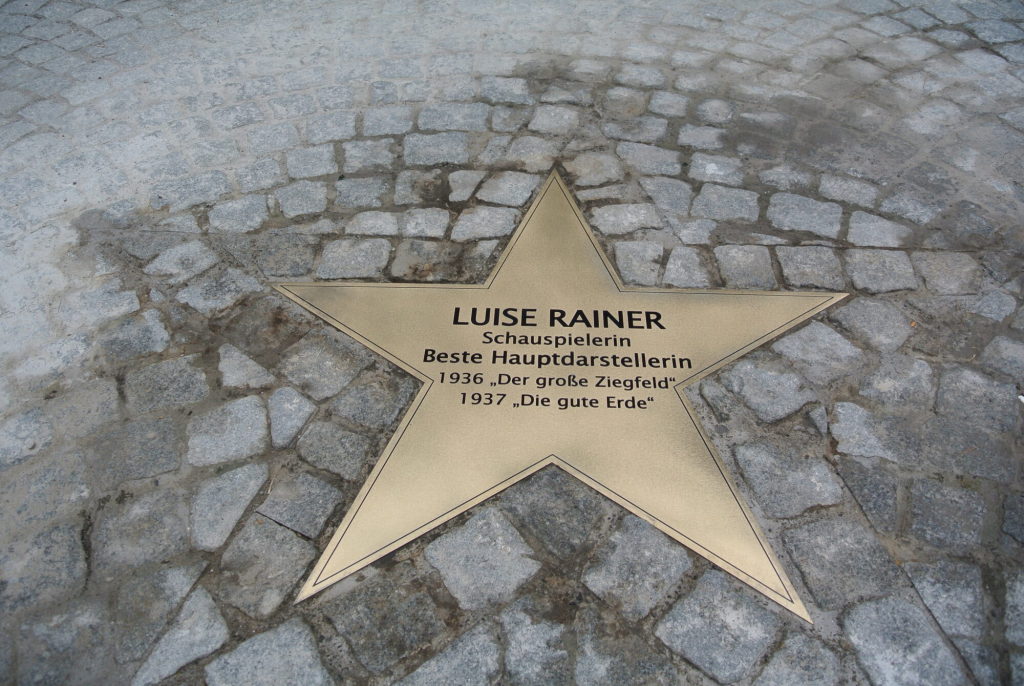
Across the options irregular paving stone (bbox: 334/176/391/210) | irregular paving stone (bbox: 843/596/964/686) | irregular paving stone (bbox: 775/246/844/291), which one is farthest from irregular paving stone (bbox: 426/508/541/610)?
irregular paving stone (bbox: 334/176/391/210)

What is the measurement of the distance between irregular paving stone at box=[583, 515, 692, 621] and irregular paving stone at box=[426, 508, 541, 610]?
0.19 m

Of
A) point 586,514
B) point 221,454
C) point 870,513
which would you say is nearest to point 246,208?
point 221,454

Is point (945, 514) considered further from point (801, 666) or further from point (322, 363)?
point (322, 363)

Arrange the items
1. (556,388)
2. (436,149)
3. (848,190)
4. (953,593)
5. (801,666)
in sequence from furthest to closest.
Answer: (436,149) → (848,190) → (556,388) → (953,593) → (801,666)

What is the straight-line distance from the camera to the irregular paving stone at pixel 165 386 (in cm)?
245

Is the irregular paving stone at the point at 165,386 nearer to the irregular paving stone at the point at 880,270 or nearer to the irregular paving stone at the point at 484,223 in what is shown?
the irregular paving stone at the point at 484,223

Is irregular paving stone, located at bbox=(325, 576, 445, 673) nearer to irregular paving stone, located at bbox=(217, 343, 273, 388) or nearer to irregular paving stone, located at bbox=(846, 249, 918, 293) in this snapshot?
irregular paving stone, located at bbox=(217, 343, 273, 388)

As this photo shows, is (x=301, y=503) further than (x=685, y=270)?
No

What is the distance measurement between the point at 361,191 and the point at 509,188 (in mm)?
676

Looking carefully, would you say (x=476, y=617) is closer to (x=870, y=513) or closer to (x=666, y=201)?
(x=870, y=513)

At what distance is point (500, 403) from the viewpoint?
7.80ft

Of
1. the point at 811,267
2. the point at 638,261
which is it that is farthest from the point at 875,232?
the point at 638,261

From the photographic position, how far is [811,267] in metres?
2.88

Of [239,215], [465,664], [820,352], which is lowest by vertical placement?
[465,664]
